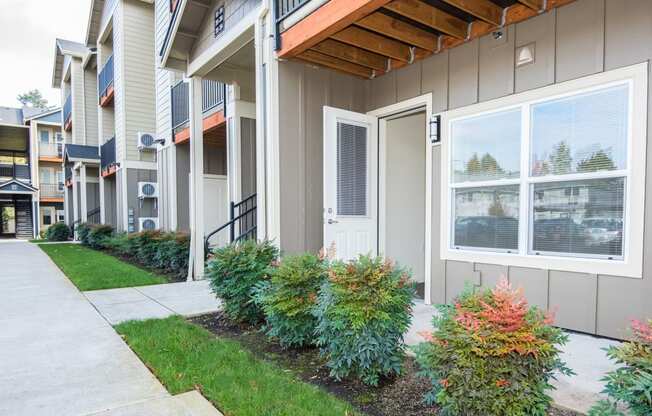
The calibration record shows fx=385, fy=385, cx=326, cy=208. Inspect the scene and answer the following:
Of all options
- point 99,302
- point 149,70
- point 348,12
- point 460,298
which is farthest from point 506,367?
point 149,70

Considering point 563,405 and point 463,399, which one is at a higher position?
point 463,399

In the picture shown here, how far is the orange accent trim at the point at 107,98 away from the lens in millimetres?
12169

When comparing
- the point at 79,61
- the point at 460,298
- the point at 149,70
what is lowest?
the point at 460,298

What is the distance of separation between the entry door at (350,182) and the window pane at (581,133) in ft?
6.13

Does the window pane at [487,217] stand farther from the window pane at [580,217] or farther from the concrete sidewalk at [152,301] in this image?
the concrete sidewalk at [152,301]

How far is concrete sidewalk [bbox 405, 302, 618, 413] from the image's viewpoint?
2031mm

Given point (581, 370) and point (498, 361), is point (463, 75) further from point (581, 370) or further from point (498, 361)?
point (498, 361)

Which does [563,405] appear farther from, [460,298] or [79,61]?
[79,61]

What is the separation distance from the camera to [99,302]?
15.0 ft

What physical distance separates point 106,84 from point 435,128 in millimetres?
12367

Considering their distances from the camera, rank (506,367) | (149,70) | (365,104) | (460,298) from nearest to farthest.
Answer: (506,367), (460,298), (365,104), (149,70)

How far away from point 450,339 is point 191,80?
5535mm

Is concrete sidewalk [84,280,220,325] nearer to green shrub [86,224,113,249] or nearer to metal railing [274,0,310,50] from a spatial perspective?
metal railing [274,0,310,50]

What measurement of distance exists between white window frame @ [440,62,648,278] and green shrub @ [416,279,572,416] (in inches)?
65.8
